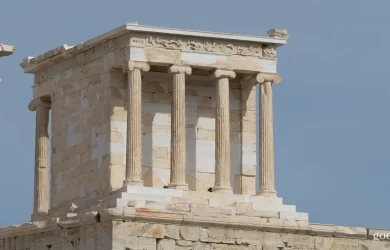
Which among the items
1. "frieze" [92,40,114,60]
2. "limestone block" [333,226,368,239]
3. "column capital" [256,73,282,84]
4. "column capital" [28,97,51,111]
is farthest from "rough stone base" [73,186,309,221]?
"column capital" [28,97,51,111]

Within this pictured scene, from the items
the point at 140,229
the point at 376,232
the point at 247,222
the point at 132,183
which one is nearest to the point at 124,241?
the point at 140,229

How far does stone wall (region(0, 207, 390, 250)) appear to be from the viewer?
49.4m

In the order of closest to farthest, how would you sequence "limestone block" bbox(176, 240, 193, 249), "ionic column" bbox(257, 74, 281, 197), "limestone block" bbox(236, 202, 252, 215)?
1. "limestone block" bbox(176, 240, 193, 249)
2. "limestone block" bbox(236, 202, 252, 215)
3. "ionic column" bbox(257, 74, 281, 197)

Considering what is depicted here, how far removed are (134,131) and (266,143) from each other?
3.38 metres

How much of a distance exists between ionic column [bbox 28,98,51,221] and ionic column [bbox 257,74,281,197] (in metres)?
5.59

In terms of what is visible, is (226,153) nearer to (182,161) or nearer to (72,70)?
(182,161)

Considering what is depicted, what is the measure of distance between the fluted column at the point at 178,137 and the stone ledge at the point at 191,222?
46.1 inches

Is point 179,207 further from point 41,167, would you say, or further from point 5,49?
point 5,49

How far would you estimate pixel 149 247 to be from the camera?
4950 centimetres

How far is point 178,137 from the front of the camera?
168 feet

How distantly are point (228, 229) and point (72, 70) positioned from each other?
589cm

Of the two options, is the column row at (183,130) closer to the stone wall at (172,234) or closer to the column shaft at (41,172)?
the stone wall at (172,234)

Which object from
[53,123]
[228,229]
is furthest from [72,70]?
[228,229]

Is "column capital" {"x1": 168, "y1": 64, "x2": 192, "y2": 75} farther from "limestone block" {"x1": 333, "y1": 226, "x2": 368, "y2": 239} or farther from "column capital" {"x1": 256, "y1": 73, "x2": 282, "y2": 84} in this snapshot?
"limestone block" {"x1": 333, "y1": 226, "x2": 368, "y2": 239}
